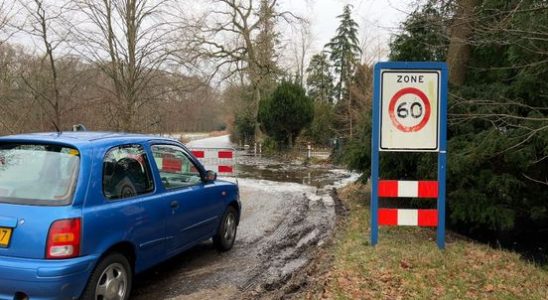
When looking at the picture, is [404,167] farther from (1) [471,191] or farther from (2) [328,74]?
(2) [328,74]

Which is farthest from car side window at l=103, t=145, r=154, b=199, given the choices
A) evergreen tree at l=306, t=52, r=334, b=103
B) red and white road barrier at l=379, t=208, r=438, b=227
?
evergreen tree at l=306, t=52, r=334, b=103

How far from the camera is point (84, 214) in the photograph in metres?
4.02

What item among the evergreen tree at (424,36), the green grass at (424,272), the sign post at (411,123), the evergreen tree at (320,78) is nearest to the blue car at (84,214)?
the green grass at (424,272)

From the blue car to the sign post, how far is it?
262cm

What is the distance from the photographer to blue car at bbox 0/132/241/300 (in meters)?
3.86

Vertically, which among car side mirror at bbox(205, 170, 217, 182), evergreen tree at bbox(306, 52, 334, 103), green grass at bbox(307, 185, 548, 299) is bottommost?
green grass at bbox(307, 185, 548, 299)

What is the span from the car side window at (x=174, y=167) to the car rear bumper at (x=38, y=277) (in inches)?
68.0

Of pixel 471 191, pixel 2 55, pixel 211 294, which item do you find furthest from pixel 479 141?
pixel 2 55

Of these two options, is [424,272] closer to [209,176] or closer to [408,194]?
[408,194]

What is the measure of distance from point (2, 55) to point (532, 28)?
11.9m

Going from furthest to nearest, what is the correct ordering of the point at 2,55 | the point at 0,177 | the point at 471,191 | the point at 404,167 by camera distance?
the point at 2,55 → the point at 404,167 → the point at 471,191 → the point at 0,177

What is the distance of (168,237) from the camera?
5.28 metres

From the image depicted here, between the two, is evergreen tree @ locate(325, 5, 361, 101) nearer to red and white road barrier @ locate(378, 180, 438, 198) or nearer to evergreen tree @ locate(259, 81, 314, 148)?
evergreen tree @ locate(259, 81, 314, 148)

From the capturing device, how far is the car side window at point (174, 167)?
558 centimetres
